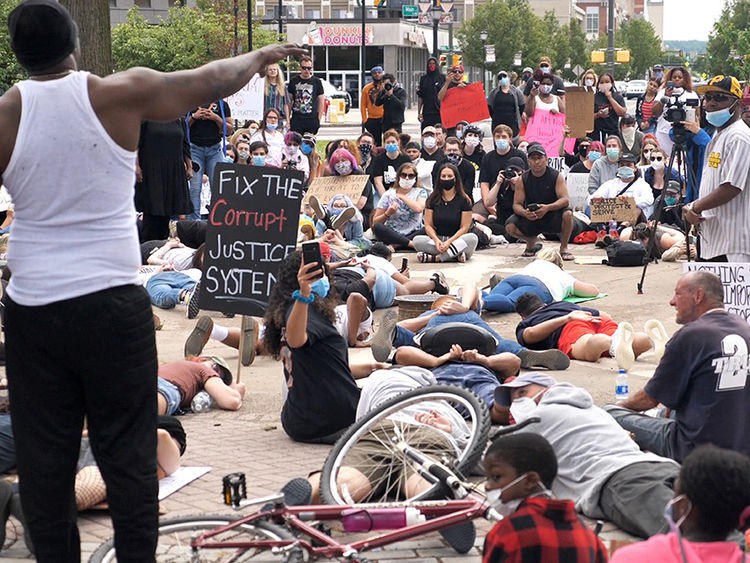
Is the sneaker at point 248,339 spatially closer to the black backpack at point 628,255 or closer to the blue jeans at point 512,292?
the blue jeans at point 512,292

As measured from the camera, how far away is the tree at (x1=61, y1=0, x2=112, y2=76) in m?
11.6

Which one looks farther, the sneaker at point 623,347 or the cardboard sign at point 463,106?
the cardboard sign at point 463,106

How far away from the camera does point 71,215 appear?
340 cm

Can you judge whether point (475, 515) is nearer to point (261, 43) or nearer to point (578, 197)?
point (578, 197)

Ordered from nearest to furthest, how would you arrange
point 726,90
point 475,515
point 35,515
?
point 35,515
point 475,515
point 726,90

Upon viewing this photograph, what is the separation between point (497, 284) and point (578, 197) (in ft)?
20.6

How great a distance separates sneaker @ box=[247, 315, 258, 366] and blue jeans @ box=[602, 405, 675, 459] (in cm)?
345

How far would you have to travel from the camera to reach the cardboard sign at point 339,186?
16266 mm

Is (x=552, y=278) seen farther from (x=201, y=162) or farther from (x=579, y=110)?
(x=579, y=110)

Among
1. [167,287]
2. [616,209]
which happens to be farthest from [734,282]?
[616,209]

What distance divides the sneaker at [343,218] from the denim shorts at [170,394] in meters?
6.58

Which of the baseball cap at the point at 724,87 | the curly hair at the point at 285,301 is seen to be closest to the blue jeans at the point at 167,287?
the curly hair at the point at 285,301

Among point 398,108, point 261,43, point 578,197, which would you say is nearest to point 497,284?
point 578,197

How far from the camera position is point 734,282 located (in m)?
7.61
